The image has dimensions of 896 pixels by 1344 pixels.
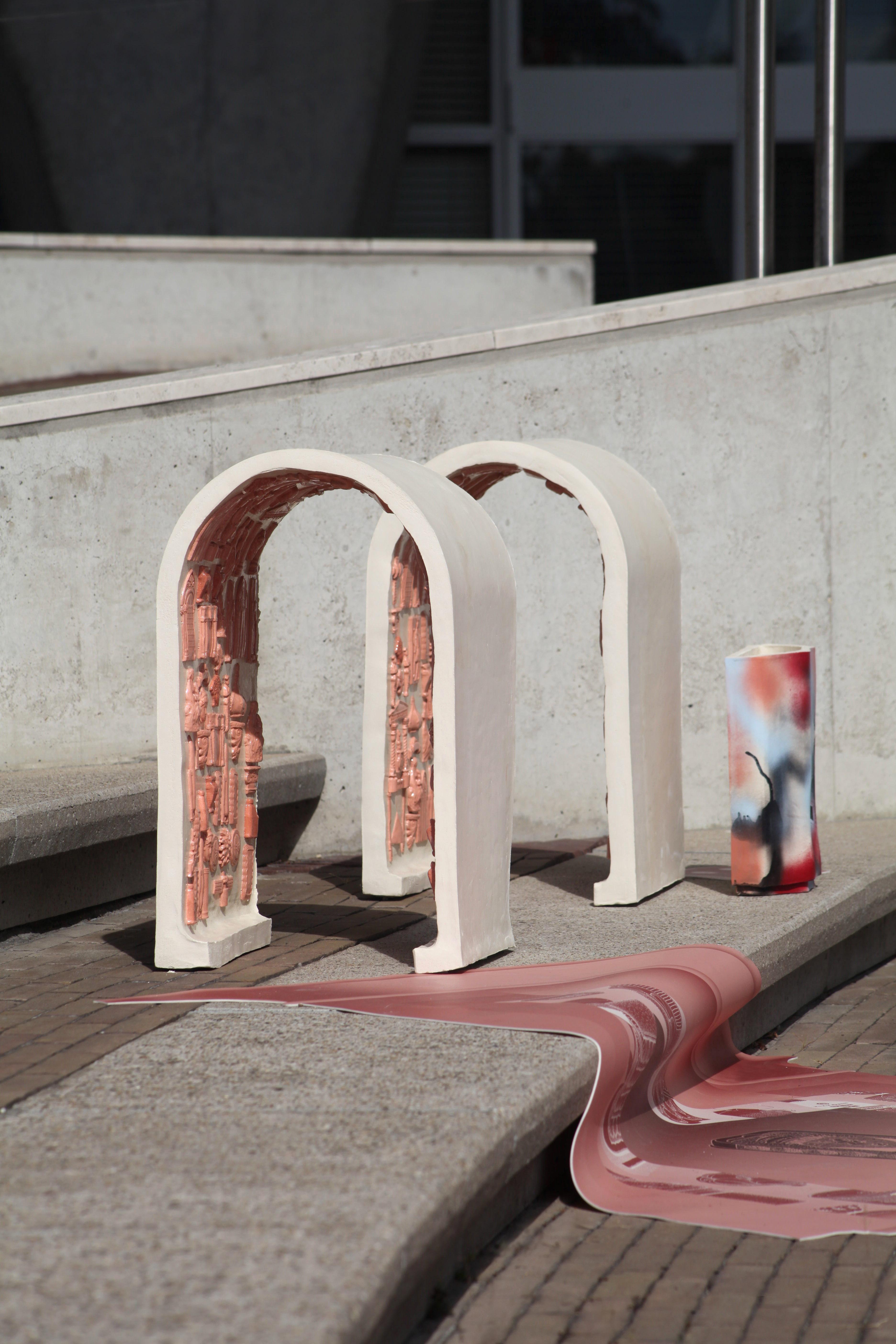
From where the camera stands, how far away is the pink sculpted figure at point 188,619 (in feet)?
15.4

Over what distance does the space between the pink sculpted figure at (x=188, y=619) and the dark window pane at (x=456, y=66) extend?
552 inches

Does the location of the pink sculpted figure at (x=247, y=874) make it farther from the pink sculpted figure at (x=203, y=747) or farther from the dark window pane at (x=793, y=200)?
the dark window pane at (x=793, y=200)

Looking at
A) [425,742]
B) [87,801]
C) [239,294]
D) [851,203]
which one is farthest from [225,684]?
[851,203]

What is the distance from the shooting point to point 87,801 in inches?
227

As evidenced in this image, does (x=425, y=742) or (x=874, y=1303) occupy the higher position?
(x=425, y=742)

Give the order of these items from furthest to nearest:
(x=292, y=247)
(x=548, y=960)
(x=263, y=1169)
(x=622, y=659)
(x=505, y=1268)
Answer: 1. (x=292, y=247)
2. (x=622, y=659)
3. (x=548, y=960)
4. (x=505, y=1268)
5. (x=263, y=1169)

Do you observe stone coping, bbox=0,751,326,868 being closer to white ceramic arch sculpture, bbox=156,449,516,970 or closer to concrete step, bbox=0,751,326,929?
concrete step, bbox=0,751,326,929

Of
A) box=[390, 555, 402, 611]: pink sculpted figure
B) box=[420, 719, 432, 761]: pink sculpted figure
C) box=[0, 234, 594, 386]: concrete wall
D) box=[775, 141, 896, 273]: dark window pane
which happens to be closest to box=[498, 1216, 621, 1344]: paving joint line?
box=[420, 719, 432, 761]: pink sculpted figure

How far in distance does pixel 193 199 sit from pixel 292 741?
8.32m

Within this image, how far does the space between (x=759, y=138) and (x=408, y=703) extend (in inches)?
202

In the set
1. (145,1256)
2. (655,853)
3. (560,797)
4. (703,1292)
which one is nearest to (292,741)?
(560,797)

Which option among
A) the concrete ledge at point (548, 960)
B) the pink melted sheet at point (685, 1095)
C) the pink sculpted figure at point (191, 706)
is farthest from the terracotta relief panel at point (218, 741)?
the pink melted sheet at point (685, 1095)

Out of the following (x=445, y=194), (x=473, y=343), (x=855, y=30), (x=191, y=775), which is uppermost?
(x=855, y=30)

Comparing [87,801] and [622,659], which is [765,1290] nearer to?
[622,659]
